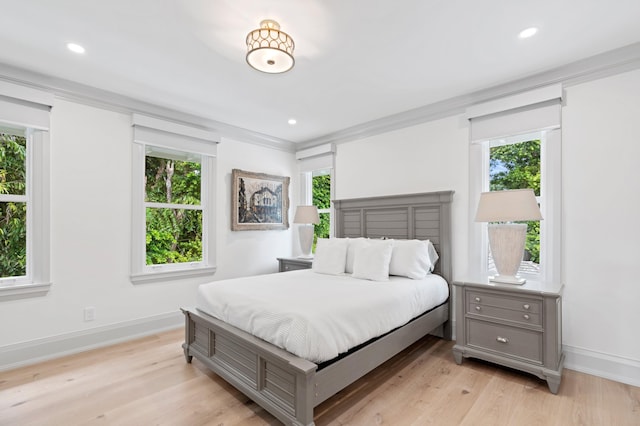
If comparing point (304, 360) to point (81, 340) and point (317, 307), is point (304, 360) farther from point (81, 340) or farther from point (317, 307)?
point (81, 340)

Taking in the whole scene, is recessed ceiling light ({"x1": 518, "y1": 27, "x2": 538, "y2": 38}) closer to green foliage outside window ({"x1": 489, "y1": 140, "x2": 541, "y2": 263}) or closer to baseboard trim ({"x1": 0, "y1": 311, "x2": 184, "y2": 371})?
green foliage outside window ({"x1": 489, "y1": 140, "x2": 541, "y2": 263})

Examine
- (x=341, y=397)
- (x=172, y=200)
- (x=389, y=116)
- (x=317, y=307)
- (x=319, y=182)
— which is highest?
(x=389, y=116)

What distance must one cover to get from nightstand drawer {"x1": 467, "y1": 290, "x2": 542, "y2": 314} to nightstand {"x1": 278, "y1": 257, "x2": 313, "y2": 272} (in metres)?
1.96

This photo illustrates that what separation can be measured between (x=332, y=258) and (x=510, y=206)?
1689mm

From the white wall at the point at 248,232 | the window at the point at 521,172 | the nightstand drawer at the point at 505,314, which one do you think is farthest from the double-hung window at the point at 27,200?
the window at the point at 521,172

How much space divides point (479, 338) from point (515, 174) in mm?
1585

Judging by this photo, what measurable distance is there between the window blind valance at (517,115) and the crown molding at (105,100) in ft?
9.26

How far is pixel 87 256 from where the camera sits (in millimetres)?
2953

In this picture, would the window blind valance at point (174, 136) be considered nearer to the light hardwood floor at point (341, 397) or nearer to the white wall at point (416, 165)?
the white wall at point (416, 165)

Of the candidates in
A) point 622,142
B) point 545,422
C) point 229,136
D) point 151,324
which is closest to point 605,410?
point 545,422

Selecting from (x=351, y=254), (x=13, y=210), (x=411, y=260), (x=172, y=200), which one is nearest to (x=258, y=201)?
(x=172, y=200)

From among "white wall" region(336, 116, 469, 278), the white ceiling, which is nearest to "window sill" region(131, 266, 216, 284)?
the white ceiling

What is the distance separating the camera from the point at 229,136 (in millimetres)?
4109

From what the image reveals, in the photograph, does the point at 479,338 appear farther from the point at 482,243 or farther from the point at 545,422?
the point at 482,243
